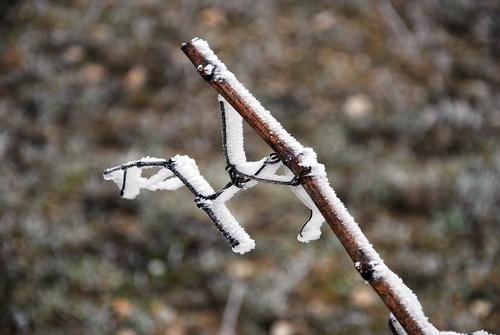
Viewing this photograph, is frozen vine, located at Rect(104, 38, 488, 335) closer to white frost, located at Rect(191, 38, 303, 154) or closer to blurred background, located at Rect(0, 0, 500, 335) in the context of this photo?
white frost, located at Rect(191, 38, 303, 154)

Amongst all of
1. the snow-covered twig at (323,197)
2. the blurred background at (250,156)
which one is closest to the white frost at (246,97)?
the snow-covered twig at (323,197)

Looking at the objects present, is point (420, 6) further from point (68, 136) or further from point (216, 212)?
point (216, 212)

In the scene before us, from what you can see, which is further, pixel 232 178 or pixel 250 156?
pixel 250 156

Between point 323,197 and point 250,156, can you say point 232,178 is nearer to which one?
point 323,197

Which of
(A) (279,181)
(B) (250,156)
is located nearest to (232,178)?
(A) (279,181)

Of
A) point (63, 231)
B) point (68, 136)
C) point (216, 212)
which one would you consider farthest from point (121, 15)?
point (216, 212)

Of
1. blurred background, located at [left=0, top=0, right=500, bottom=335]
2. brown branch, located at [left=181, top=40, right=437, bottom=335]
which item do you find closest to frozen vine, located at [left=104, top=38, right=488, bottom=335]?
brown branch, located at [left=181, top=40, right=437, bottom=335]
